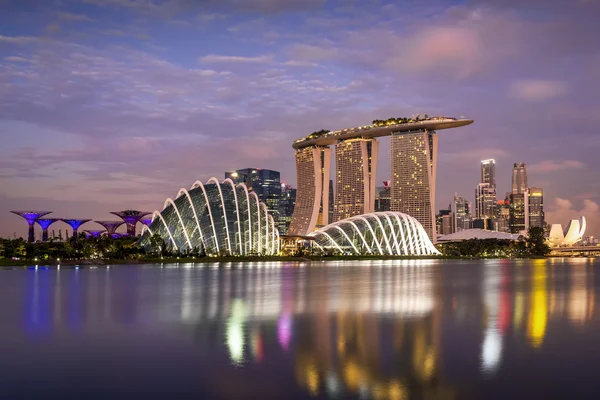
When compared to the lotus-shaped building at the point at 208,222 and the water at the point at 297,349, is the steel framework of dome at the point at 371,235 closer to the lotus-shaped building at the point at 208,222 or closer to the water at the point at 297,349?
the lotus-shaped building at the point at 208,222

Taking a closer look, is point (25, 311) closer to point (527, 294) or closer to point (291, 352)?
point (291, 352)

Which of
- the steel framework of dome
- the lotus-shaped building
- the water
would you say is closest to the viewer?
the water

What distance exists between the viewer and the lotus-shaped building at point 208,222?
→ 11988cm

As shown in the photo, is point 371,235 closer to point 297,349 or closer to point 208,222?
point 208,222

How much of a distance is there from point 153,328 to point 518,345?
40.7 feet

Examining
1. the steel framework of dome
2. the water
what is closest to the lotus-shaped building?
the steel framework of dome

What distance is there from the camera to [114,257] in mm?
118062

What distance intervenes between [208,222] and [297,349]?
4051 inches

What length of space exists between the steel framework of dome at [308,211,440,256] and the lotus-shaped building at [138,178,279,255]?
32.4 meters

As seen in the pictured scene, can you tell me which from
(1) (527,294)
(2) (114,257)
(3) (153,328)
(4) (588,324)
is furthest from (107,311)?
(2) (114,257)

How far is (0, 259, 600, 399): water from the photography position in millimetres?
13750

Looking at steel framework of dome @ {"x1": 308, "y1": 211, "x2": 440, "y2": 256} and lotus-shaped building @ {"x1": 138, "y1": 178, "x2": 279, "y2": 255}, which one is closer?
lotus-shaped building @ {"x1": 138, "y1": 178, "x2": 279, "y2": 255}

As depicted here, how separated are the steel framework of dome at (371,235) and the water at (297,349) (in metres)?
120

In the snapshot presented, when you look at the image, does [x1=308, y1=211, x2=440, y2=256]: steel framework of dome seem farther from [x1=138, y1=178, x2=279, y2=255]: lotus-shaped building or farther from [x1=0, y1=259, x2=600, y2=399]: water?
[x1=0, y1=259, x2=600, y2=399]: water
